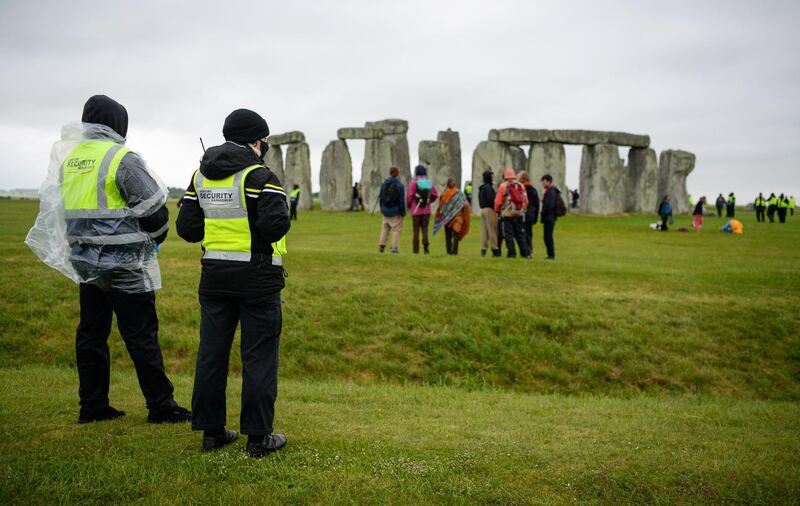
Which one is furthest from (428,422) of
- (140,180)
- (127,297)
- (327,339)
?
(327,339)

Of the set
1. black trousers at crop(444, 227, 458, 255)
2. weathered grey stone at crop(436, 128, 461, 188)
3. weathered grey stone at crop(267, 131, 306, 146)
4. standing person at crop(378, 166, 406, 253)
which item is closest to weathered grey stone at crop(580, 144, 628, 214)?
weathered grey stone at crop(436, 128, 461, 188)

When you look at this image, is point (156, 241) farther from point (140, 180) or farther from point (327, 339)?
point (327, 339)

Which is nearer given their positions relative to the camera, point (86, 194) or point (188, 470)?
point (188, 470)

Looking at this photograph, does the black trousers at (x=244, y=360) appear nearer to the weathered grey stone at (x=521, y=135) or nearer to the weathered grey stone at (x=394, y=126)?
the weathered grey stone at (x=521, y=135)

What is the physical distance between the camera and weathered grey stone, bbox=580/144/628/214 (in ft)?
118

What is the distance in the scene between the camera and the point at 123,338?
18.6 ft

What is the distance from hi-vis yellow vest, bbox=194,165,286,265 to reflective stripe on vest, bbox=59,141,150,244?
0.98m

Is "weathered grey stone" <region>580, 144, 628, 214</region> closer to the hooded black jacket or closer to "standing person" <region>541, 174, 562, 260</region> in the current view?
"standing person" <region>541, 174, 562, 260</region>

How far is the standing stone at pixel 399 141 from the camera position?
40344mm

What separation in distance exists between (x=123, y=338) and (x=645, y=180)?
37229mm

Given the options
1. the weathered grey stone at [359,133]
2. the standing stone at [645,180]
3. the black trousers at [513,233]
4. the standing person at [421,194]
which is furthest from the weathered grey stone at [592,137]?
the standing person at [421,194]

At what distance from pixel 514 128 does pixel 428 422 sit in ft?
103

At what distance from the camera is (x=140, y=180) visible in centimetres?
546

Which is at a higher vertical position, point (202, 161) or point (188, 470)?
point (202, 161)
